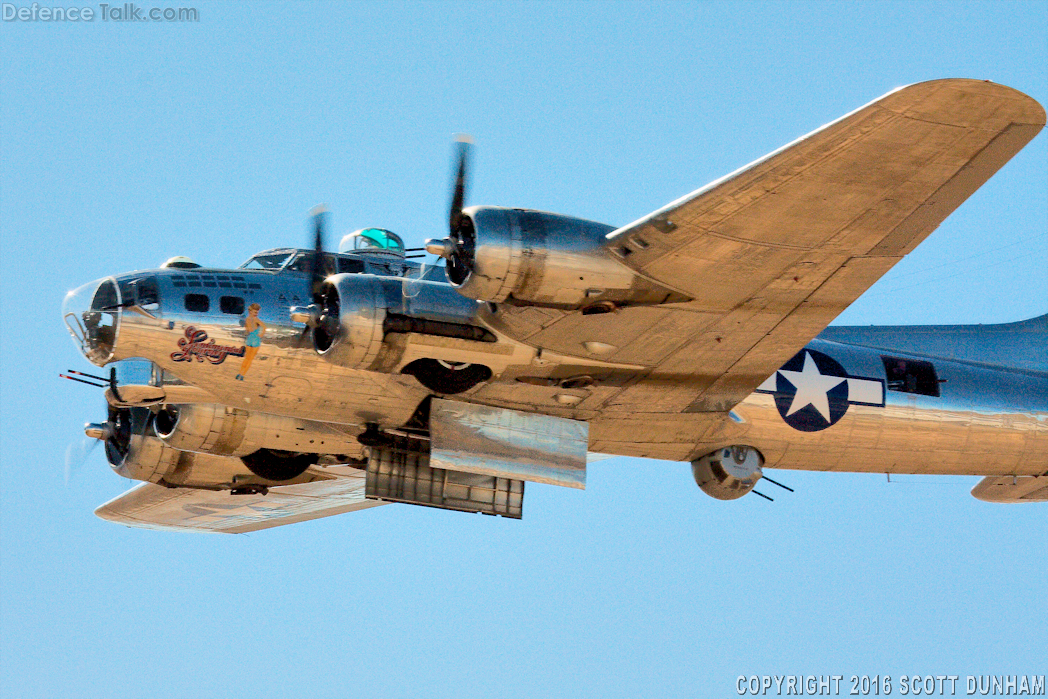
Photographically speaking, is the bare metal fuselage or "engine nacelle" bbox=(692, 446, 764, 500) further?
"engine nacelle" bbox=(692, 446, 764, 500)

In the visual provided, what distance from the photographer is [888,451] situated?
17.4 meters

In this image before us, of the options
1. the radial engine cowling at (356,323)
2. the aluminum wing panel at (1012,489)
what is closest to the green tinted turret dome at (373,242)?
the radial engine cowling at (356,323)

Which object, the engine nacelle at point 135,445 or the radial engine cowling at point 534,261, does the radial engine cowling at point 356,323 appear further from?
the engine nacelle at point 135,445

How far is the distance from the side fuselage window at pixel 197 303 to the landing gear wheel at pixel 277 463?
12.4ft

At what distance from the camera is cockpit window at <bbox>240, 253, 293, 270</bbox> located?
600 inches

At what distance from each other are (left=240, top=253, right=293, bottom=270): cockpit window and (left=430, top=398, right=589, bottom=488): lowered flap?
251 centimetres

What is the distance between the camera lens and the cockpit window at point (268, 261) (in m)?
15.2

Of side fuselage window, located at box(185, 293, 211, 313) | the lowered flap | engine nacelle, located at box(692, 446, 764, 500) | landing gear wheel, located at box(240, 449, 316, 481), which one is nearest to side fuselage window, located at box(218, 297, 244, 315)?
side fuselage window, located at box(185, 293, 211, 313)

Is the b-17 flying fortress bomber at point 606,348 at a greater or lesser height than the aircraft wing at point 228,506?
greater

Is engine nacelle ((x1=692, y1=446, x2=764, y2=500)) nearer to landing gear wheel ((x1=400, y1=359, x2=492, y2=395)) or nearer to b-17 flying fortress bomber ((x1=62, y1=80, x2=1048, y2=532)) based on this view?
b-17 flying fortress bomber ((x1=62, y1=80, x2=1048, y2=532))

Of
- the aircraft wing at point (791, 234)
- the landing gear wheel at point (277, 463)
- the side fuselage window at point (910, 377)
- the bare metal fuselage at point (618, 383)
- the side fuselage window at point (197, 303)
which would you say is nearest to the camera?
the aircraft wing at point (791, 234)

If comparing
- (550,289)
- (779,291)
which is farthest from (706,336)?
(550,289)

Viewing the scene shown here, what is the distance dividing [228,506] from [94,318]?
8.71 m

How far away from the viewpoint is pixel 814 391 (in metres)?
16.9
